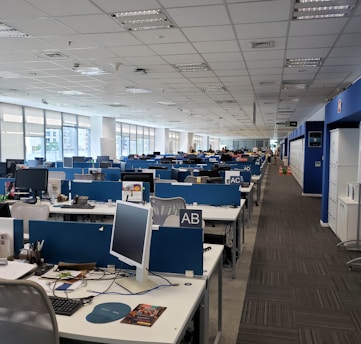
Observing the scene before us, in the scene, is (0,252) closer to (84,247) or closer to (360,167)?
(84,247)

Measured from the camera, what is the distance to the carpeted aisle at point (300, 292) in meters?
3.16

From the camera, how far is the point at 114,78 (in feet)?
25.9

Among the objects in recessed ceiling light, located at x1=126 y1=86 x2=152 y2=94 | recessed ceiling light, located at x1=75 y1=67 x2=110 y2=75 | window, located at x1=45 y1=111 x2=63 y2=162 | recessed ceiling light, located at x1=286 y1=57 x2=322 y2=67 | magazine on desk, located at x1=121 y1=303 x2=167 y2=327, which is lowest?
magazine on desk, located at x1=121 y1=303 x2=167 y2=327

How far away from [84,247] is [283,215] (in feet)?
22.0

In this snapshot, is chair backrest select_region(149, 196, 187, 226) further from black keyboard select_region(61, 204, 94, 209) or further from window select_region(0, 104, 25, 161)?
window select_region(0, 104, 25, 161)

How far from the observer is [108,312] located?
1.88m

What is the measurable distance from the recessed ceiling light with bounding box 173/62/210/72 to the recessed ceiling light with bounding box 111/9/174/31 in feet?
6.75

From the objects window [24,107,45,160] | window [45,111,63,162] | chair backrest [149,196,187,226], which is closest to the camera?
chair backrest [149,196,187,226]

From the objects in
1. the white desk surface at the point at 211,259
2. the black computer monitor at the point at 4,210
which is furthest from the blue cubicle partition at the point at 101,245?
the black computer monitor at the point at 4,210

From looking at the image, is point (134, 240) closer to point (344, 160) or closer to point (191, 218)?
point (191, 218)

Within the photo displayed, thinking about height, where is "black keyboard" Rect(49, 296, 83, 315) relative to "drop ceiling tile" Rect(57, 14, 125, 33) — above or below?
below

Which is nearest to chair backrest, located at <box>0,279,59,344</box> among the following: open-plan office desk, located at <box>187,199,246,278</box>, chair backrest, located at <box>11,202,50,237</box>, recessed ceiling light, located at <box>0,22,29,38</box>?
chair backrest, located at <box>11,202,50,237</box>

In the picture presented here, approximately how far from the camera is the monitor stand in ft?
7.09

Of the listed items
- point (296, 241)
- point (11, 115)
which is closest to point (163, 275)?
point (296, 241)
